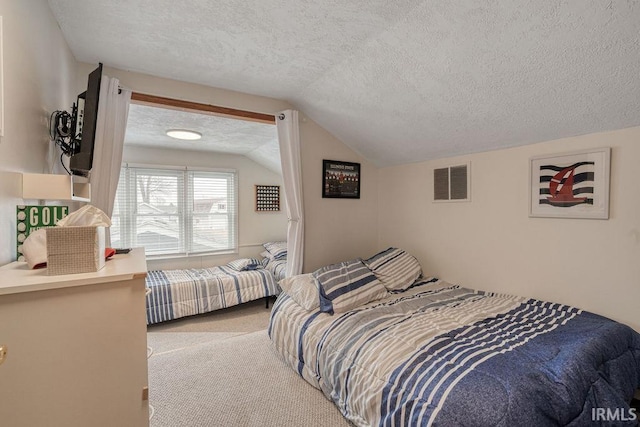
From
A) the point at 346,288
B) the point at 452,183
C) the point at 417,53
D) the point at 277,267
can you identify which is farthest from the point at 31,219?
the point at 452,183

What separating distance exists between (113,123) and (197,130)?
1.19m

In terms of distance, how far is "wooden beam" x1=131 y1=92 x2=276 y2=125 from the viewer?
2318 mm

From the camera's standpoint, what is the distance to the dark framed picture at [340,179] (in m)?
3.16

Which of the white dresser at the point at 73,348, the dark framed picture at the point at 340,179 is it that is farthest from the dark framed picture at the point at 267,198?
the white dresser at the point at 73,348

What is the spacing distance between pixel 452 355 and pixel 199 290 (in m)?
2.81

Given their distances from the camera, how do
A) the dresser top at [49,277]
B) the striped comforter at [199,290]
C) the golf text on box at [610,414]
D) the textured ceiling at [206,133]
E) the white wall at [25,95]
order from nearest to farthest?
the dresser top at [49,277]
the white wall at [25,95]
the golf text on box at [610,414]
the textured ceiling at [206,133]
the striped comforter at [199,290]

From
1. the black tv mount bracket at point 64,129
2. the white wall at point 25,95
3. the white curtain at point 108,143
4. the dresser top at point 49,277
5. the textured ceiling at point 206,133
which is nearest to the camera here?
the dresser top at point 49,277

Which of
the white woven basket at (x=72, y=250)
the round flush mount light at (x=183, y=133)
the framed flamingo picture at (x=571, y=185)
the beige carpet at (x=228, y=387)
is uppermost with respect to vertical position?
the round flush mount light at (x=183, y=133)

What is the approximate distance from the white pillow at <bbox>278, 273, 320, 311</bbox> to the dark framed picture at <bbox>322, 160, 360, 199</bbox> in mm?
1021

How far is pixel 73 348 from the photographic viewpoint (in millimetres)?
894

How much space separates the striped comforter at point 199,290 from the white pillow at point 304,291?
1188 mm

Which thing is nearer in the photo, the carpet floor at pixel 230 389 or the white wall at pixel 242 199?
the carpet floor at pixel 230 389

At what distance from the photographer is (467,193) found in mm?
2697

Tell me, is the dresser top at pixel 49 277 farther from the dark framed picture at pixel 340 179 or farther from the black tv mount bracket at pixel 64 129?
the dark framed picture at pixel 340 179
